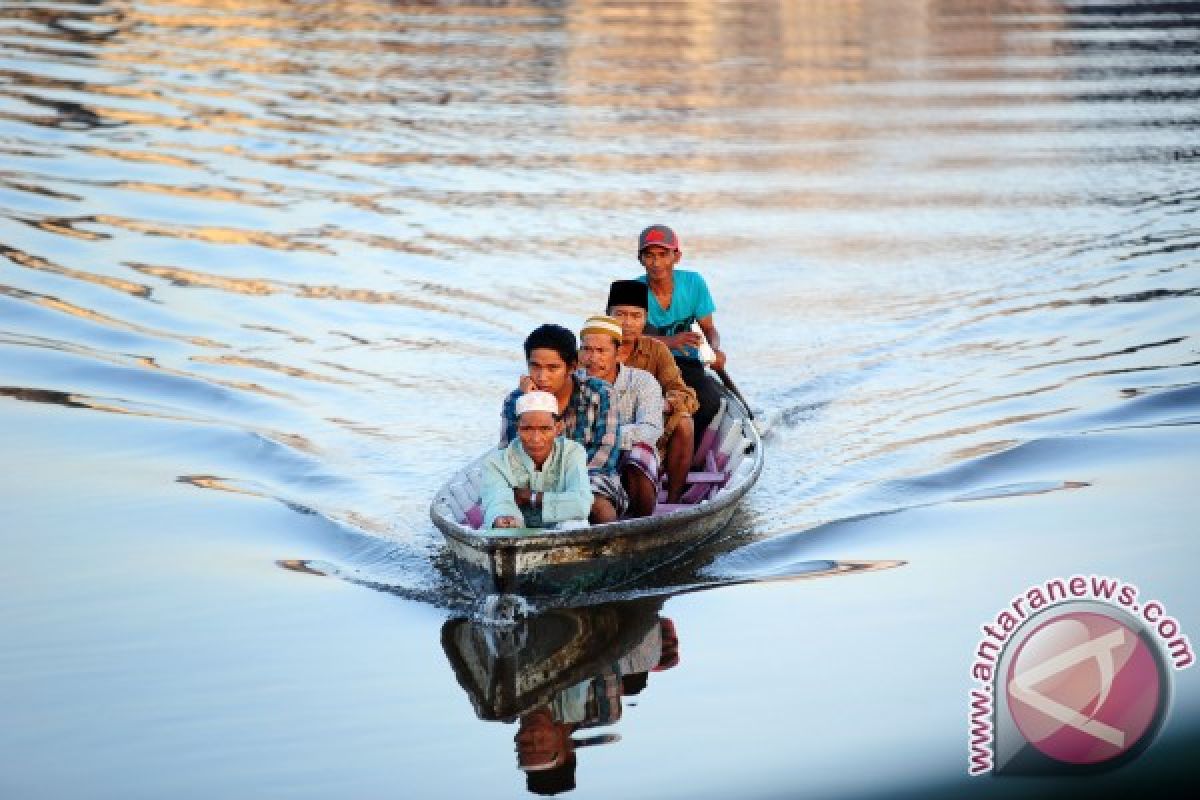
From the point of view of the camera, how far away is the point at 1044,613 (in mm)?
10250

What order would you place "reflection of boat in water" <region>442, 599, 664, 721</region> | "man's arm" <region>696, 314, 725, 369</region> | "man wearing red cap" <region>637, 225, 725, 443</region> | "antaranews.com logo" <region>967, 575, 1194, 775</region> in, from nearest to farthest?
"antaranews.com logo" <region>967, 575, 1194, 775</region> → "reflection of boat in water" <region>442, 599, 664, 721</region> → "man wearing red cap" <region>637, 225, 725, 443</region> → "man's arm" <region>696, 314, 725, 369</region>

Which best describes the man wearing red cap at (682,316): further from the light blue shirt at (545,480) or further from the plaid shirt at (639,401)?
the light blue shirt at (545,480)

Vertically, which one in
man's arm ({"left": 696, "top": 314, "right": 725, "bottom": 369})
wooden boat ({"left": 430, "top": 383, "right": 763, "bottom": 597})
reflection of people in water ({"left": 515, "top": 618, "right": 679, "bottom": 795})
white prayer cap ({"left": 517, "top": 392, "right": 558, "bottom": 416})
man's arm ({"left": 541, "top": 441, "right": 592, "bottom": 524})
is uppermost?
man's arm ({"left": 696, "top": 314, "right": 725, "bottom": 369})

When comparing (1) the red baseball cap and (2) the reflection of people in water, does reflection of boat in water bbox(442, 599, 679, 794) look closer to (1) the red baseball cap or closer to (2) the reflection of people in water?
(2) the reflection of people in water

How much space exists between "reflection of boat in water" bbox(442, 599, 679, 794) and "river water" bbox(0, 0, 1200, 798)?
0.04 m

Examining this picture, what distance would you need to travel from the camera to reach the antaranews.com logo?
8836 mm

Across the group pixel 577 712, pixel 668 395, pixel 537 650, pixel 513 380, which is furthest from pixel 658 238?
pixel 577 712

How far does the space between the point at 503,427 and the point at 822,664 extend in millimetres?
2271

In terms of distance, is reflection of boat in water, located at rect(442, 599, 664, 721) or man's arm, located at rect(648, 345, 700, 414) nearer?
reflection of boat in water, located at rect(442, 599, 664, 721)

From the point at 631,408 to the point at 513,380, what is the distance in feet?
15.7

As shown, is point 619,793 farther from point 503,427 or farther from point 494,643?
point 503,427

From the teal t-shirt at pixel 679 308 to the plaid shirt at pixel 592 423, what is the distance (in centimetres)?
237

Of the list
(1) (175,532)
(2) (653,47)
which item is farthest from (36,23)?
(1) (175,532)

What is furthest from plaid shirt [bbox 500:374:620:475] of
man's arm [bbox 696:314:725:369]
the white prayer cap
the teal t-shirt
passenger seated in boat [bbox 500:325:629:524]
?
man's arm [bbox 696:314:725:369]
